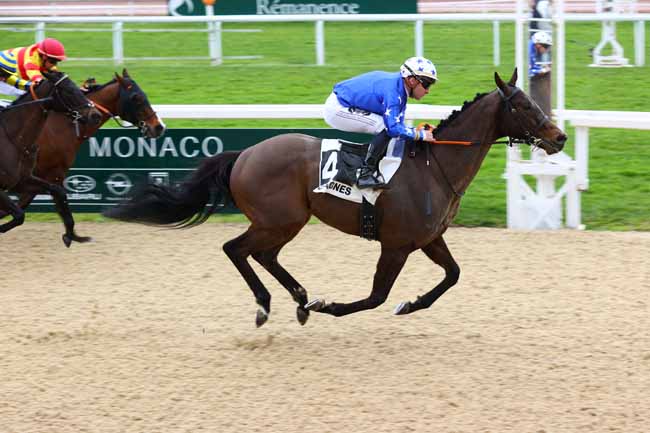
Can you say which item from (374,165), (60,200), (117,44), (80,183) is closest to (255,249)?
(374,165)

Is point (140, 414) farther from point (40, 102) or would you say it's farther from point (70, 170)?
point (70, 170)

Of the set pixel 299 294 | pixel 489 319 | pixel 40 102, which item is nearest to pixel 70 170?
pixel 40 102

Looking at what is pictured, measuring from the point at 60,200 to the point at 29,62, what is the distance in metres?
1.22

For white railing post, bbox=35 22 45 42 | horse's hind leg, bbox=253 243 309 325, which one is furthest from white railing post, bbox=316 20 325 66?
horse's hind leg, bbox=253 243 309 325

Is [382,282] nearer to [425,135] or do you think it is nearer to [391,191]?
[391,191]

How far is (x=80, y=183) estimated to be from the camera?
32.0 feet

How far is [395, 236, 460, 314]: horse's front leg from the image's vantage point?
6250 millimetres

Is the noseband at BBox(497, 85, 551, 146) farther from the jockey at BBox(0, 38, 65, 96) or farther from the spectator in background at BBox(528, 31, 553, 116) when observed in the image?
the jockey at BBox(0, 38, 65, 96)

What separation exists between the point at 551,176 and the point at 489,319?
2815mm

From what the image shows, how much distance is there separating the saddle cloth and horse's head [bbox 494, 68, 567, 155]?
0.65 m

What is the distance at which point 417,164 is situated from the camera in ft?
20.0

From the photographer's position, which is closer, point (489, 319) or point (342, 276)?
point (489, 319)

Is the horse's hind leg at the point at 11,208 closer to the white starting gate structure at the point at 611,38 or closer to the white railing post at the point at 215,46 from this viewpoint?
the white railing post at the point at 215,46

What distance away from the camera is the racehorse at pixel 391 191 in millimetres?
6023
